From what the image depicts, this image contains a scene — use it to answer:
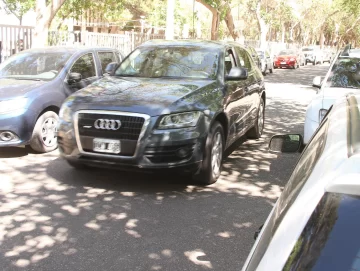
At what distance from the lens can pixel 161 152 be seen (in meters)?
5.47

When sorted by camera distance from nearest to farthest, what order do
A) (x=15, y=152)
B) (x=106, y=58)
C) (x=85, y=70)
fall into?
(x=15, y=152) < (x=85, y=70) < (x=106, y=58)

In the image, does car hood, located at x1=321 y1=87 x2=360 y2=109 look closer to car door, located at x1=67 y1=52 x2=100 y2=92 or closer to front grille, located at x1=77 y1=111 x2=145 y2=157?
front grille, located at x1=77 y1=111 x2=145 y2=157

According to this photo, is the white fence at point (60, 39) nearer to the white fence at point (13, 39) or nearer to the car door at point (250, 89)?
the white fence at point (13, 39)

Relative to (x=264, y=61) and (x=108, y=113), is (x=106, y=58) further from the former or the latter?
(x=264, y=61)

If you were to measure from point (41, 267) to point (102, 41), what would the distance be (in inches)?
645

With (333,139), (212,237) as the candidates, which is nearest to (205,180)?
(212,237)

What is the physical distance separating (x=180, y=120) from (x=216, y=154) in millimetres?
881

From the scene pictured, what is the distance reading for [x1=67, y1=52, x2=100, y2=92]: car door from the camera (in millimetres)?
8342

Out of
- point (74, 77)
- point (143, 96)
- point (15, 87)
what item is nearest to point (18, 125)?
point (15, 87)

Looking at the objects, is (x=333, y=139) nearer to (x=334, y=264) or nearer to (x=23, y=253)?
(x=334, y=264)

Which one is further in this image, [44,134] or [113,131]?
[44,134]

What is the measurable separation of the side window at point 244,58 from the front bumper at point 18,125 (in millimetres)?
3494

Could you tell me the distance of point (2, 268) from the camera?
3783mm

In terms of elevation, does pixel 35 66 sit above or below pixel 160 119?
above
